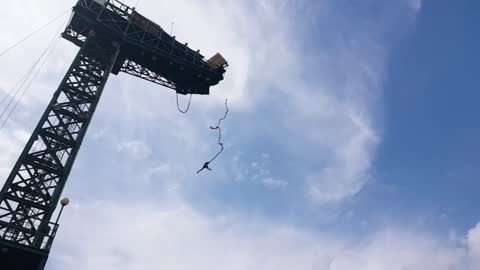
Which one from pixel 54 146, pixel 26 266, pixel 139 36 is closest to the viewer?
pixel 26 266

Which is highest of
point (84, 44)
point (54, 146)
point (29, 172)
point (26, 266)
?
point (84, 44)

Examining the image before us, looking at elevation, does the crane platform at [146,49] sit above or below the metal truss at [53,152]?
above

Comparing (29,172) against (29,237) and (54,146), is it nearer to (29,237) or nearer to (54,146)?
(54,146)

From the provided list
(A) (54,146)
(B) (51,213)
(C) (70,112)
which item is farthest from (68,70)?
(B) (51,213)

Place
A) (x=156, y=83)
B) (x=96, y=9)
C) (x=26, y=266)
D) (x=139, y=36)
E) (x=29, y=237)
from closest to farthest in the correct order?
(x=26, y=266), (x=29, y=237), (x=96, y=9), (x=139, y=36), (x=156, y=83)

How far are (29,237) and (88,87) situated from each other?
9.40m

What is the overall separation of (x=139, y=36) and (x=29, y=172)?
12.2 m

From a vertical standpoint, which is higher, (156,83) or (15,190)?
(156,83)

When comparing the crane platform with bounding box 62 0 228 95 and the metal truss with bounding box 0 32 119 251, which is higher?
the crane platform with bounding box 62 0 228 95

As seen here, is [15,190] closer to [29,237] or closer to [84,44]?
[29,237]

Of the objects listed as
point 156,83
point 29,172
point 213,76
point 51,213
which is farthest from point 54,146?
point 213,76

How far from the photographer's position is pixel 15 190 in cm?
1673

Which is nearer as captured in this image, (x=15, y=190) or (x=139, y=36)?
(x=15, y=190)

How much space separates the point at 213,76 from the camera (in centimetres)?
2709
